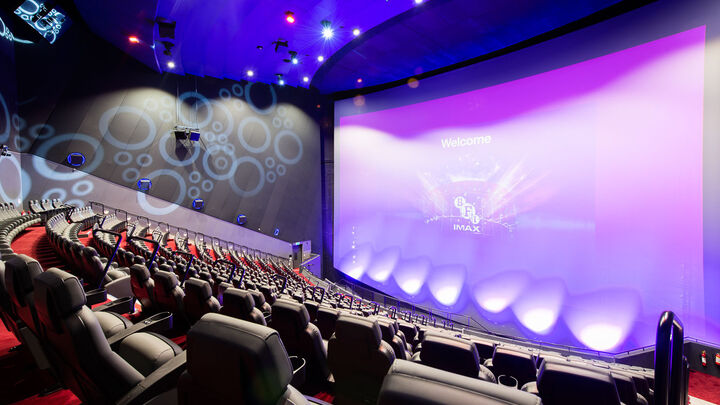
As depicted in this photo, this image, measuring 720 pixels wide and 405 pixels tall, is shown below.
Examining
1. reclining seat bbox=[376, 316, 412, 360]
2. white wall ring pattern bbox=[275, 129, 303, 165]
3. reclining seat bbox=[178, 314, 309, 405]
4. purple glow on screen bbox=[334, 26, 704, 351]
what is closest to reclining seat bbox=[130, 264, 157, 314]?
reclining seat bbox=[376, 316, 412, 360]

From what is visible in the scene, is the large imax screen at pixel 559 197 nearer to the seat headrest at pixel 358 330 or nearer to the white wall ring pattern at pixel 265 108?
the white wall ring pattern at pixel 265 108

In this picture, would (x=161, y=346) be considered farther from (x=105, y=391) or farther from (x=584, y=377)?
(x=584, y=377)

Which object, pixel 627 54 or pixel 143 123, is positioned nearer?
pixel 627 54

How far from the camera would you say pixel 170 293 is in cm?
343

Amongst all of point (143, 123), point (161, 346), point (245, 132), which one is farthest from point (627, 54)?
point (143, 123)

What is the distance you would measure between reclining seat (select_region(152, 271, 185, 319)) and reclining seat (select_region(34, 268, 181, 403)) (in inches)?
63.9

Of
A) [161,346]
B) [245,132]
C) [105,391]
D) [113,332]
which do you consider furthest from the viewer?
[245,132]

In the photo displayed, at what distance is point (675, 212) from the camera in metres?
Answer: 7.40

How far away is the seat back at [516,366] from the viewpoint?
3332 millimetres

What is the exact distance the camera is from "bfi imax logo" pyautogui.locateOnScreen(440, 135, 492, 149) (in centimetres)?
1112

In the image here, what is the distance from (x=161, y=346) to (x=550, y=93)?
11423 millimetres

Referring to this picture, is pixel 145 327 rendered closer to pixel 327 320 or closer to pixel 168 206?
pixel 327 320

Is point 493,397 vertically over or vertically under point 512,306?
over

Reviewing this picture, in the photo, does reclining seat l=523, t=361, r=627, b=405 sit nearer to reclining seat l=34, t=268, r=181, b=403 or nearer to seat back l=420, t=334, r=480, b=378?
seat back l=420, t=334, r=480, b=378
